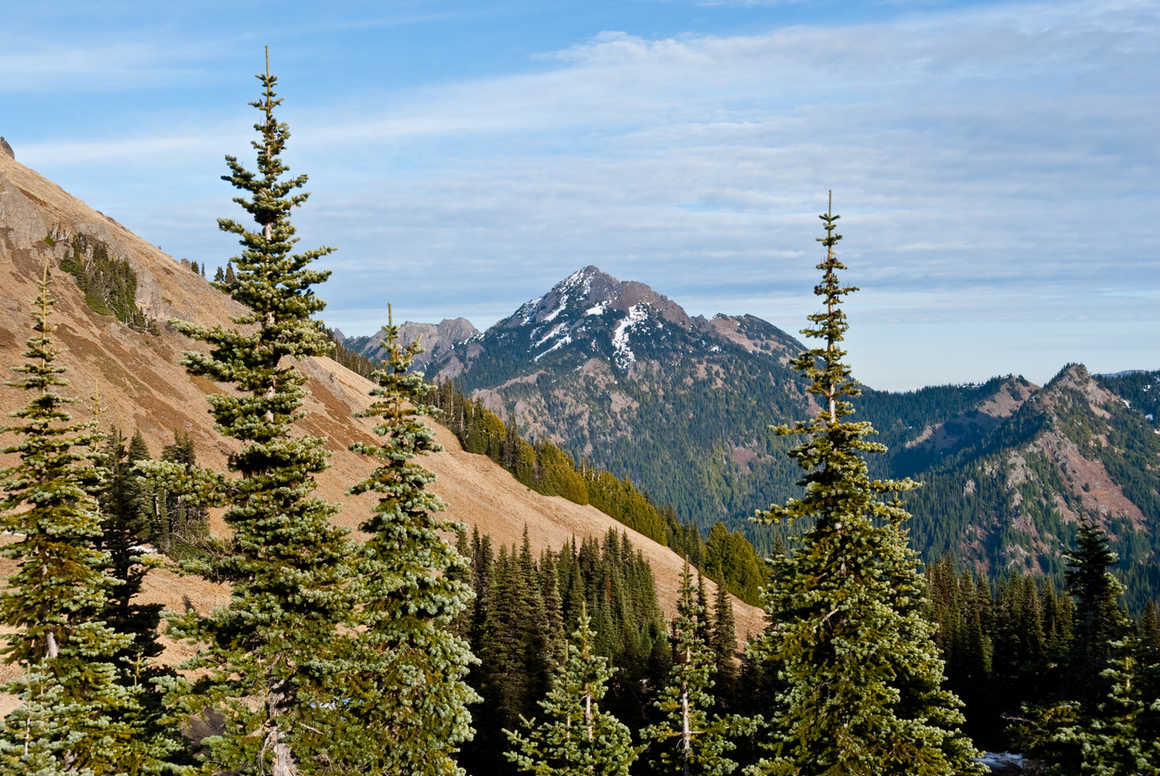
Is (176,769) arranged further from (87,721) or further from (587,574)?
(587,574)

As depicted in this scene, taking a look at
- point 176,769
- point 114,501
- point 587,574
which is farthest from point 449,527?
point 587,574

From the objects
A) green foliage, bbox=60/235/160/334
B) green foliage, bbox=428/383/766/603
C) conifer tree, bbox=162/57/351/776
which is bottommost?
green foliage, bbox=428/383/766/603

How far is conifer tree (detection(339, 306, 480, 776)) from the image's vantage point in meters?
21.1

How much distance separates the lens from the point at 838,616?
73.3 ft

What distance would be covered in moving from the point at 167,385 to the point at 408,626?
118 meters

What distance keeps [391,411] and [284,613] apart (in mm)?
6528

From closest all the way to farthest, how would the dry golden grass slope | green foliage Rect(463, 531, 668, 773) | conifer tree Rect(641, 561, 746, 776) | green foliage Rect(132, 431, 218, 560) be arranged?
conifer tree Rect(641, 561, 746, 776)
green foliage Rect(463, 531, 668, 773)
green foliage Rect(132, 431, 218, 560)
the dry golden grass slope

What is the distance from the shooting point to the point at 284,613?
18.4 meters

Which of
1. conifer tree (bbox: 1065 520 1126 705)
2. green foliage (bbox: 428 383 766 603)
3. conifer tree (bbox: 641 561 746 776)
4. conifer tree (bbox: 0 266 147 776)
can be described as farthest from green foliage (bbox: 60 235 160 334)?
conifer tree (bbox: 1065 520 1126 705)

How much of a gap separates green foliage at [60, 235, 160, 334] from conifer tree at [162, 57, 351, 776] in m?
134

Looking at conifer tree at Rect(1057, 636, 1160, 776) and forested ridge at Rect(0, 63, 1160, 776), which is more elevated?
forested ridge at Rect(0, 63, 1160, 776)

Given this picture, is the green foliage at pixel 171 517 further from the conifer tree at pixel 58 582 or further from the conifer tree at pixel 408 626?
the conifer tree at pixel 408 626

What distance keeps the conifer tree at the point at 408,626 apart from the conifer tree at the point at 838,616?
896 cm

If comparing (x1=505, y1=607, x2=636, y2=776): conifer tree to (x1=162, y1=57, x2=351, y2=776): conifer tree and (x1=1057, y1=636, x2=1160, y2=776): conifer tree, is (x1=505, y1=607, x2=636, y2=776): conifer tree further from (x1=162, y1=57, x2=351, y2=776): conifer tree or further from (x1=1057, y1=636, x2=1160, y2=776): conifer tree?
(x1=1057, y1=636, x2=1160, y2=776): conifer tree
